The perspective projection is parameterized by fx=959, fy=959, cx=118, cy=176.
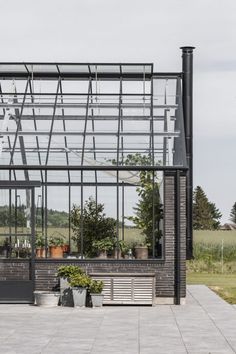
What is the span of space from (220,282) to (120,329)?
1425cm

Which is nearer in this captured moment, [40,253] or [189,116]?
[40,253]

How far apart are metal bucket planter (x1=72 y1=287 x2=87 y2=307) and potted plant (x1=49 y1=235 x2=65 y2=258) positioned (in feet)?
5.13

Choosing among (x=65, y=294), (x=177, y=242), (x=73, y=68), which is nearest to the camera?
(x=65, y=294)

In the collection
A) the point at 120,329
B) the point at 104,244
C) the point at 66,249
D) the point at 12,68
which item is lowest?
the point at 120,329

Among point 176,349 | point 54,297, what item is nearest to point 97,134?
point 54,297

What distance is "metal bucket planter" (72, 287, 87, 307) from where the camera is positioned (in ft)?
70.9

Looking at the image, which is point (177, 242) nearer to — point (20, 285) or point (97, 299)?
point (97, 299)

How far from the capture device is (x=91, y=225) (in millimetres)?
23141

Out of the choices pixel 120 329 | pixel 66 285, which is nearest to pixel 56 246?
pixel 66 285

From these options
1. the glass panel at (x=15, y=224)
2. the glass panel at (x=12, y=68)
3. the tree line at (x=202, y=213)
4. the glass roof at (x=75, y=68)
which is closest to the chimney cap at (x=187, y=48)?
the glass roof at (x=75, y=68)

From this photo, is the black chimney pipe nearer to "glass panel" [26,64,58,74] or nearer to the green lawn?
the green lawn

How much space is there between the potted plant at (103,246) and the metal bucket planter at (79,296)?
4.55ft

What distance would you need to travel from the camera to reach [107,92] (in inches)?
1110

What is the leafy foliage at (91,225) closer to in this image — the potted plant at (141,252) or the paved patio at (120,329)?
the potted plant at (141,252)
